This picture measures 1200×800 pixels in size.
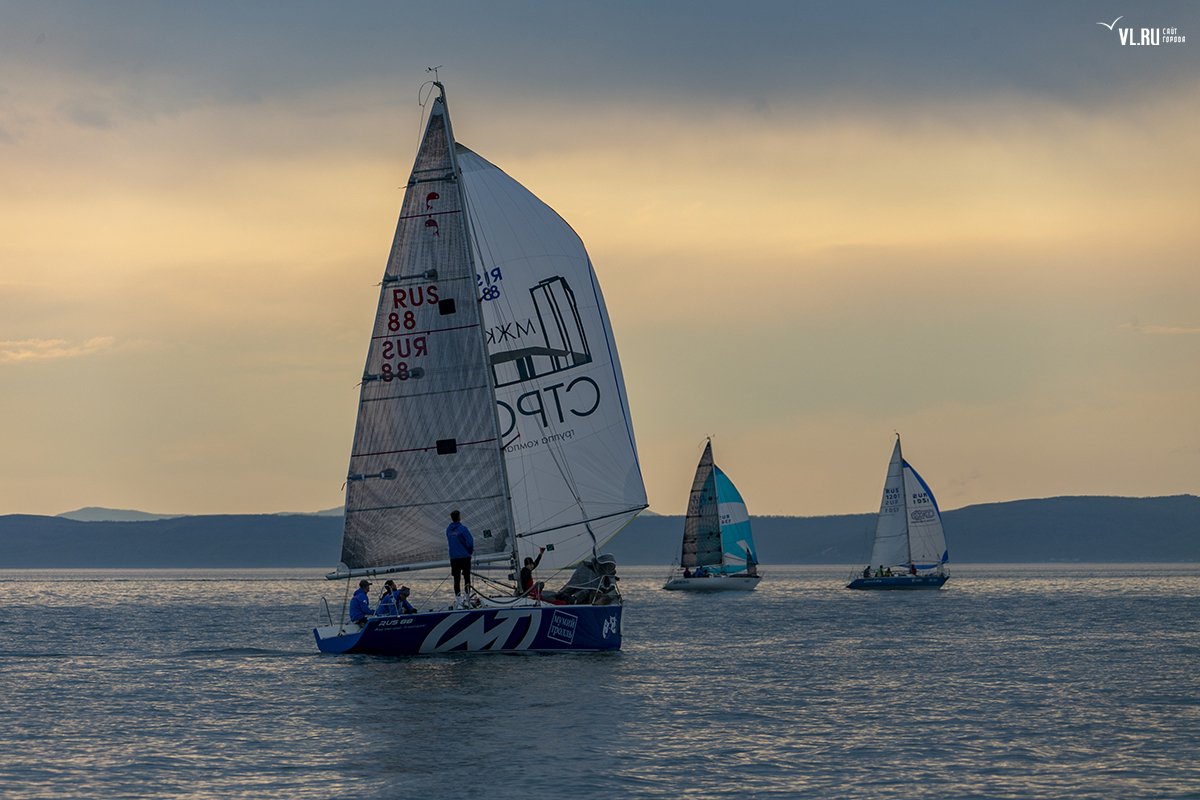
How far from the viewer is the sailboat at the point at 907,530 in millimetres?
84688

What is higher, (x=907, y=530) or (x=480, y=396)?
(x=480, y=396)

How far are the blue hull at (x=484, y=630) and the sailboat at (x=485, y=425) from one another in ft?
0.13

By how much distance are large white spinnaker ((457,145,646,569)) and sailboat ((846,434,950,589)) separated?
180ft

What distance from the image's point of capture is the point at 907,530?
86125 mm

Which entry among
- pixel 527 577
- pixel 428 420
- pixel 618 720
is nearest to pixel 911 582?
pixel 527 577

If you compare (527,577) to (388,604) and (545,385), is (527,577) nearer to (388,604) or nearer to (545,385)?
(388,604)

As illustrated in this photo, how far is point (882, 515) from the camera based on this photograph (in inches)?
3408

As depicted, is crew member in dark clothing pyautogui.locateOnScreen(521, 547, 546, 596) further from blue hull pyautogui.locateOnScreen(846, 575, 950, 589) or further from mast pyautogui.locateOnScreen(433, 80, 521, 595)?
blue hull pyautogui.locateOnScreen(846, 575, 950, 589)

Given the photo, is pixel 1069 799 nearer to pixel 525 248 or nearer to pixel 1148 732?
pixel 1148 732

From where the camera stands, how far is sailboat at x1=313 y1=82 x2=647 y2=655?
3033cm

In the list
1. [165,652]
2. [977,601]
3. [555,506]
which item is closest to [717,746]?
[555,506]

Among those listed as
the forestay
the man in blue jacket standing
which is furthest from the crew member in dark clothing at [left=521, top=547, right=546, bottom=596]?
the man in blue jacket standing

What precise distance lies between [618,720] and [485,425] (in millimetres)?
9934

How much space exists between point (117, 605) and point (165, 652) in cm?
4507
